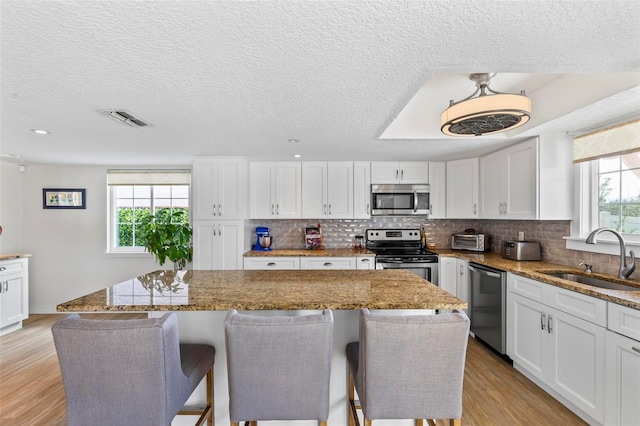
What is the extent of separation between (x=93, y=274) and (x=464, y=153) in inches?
215

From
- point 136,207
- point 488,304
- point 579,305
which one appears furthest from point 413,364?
point 136,207

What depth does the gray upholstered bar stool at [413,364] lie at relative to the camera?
1237mm

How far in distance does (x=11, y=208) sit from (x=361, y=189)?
499cm

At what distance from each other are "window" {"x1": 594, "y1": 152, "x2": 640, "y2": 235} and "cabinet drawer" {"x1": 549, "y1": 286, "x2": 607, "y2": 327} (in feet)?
2.57

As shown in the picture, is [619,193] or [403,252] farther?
[403,252]

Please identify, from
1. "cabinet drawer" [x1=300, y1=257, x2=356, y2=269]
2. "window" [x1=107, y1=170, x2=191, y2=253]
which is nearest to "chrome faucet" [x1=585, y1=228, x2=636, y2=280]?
"cabinet drawer" [x1=300, y1=257, x2=356, y2=269]

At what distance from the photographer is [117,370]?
121 centimetres

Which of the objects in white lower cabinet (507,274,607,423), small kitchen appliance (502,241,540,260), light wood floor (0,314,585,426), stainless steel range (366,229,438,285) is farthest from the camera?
stainless steel range (366,229,438,285)

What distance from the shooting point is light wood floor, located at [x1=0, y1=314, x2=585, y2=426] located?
6.89ft

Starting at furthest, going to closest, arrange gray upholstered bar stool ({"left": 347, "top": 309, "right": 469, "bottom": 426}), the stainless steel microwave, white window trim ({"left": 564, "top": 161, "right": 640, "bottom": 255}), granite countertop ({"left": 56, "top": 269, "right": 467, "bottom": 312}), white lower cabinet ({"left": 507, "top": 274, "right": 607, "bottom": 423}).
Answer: the stainless steel microwave → white window trim ({"left": 564, "top": 161, "right": 640, "bottom": 255}) → white lower cabinet ({"left": 507, "top": 274, "right": 607, "bottom": 423}) → granite countertop ({"left": 56, "top": 269, "right": 467, "bottom": 312}) → gray upholstered bar stool ({"left": 347, "top": 309, "right": 469, "bottom": 426})

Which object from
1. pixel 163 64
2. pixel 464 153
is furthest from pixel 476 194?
pixel 163 64

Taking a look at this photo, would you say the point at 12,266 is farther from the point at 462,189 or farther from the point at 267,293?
the point at 462,189

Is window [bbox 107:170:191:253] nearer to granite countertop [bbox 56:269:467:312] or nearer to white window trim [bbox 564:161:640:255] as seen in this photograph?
granite countertop [bbox 56:269:467:312]

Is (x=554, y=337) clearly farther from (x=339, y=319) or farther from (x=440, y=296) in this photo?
(x=339, y=319)
